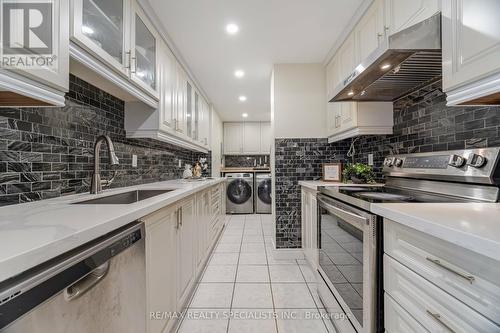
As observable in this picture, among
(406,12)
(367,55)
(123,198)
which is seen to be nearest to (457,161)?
(406,12)

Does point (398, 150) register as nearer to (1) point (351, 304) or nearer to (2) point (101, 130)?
Result: (1) point (351, 304)

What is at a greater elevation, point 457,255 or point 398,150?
point 398,150

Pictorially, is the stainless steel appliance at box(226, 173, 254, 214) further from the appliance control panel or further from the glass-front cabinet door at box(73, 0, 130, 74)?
the glass-front cabinet door at box(73, 0, 130, 74)

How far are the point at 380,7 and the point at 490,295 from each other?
6.06 feet

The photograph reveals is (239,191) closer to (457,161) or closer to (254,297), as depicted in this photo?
(254,297)

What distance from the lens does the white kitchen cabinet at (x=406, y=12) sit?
1169 millimetres

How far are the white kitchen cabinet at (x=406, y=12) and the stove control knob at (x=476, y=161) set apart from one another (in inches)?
29.2

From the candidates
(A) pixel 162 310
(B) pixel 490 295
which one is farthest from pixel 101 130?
(B) pixel 490 295

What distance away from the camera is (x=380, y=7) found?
1617mm

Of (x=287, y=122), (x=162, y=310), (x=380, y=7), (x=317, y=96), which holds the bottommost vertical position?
(x=162, y=310)

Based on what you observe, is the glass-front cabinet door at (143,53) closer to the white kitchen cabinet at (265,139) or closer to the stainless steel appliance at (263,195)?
the stainless steel appliance at (263,195)

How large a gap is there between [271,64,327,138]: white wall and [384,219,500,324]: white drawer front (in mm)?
1986

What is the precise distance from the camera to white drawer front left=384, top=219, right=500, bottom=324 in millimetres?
540

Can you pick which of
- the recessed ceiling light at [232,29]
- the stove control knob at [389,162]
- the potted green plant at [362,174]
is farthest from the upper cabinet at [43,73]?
the potted green plant at [362,174]
